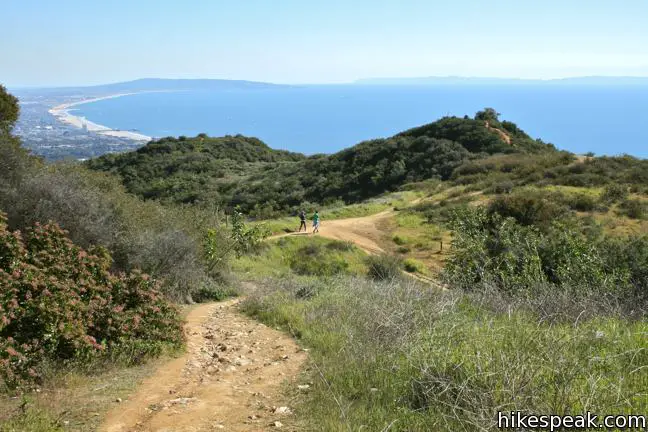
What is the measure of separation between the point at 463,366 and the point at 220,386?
2.76 m

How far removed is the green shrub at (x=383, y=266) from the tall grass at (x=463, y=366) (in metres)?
8.67

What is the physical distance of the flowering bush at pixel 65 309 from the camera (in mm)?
5449

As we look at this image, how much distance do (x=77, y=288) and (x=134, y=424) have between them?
2465 millimetres

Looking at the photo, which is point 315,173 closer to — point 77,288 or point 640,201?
point 640,201

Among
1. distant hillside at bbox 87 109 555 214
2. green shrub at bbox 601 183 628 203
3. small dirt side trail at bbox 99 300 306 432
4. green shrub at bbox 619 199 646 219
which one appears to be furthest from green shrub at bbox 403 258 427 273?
distant hillside at bbox 87 109 555 214

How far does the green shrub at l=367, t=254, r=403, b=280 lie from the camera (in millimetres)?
16078

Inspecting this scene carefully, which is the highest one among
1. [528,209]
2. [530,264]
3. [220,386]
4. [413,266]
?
[220,386]

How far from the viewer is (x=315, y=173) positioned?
43906 mm

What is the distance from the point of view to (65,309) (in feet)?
18.9

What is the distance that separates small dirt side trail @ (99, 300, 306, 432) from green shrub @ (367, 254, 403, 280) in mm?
8285

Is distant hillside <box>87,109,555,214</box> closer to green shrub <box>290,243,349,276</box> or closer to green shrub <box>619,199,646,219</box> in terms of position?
green shrub <box>290,243,349,276</box>

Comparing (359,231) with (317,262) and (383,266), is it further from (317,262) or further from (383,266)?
(383,266)

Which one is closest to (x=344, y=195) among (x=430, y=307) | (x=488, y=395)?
(x=430, y=307)

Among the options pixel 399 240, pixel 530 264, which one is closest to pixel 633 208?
pixel 399 240
